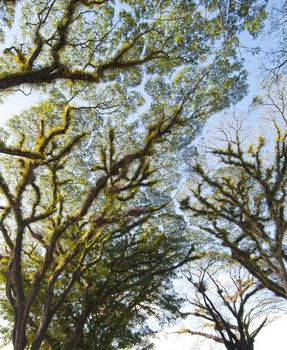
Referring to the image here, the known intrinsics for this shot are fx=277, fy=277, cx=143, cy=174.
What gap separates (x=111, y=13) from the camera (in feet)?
25.6

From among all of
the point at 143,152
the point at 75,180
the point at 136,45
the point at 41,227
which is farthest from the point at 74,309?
the point at 136,45

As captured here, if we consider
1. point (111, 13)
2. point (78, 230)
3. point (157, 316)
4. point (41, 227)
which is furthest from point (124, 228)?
point (111, 13)

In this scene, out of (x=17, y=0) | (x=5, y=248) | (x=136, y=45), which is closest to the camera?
(x=17, y=0)

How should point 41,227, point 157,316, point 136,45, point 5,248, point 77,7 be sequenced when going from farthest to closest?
point 157,316
point 41,227
point 5,248
point 136,45
point 77,7

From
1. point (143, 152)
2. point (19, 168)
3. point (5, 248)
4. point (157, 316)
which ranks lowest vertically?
point (157, 316)

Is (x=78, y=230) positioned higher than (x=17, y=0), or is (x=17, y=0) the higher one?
(x=17, y=0)

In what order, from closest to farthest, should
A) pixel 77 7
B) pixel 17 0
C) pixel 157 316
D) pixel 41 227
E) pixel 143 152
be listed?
pixel 17 0 → pixel 77 7 → pixel 143 152 → pixel 41 227 → pixel 157 316

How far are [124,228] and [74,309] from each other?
4527 mm

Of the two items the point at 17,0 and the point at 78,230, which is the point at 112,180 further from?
the point at 17,0

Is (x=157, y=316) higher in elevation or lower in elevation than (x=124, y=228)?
lower

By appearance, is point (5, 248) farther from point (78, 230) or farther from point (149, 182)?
point (149, 182)

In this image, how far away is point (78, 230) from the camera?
11.4 m

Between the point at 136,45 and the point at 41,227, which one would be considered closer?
the point at 136,45

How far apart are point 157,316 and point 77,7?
44.4 ft
